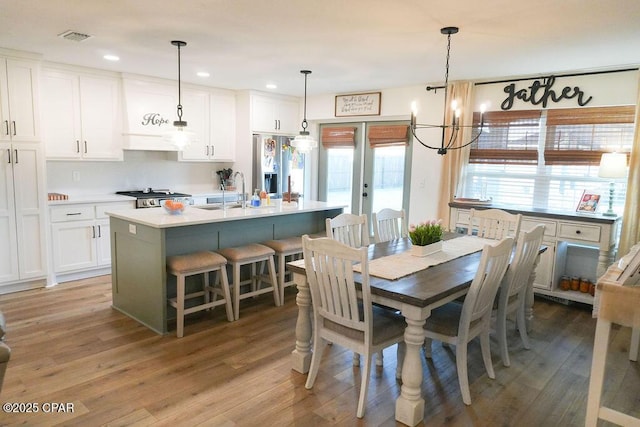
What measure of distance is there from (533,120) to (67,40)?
183 inches

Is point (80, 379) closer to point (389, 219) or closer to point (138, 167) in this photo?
point (389, 219)

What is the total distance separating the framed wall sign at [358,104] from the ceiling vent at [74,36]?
353cm

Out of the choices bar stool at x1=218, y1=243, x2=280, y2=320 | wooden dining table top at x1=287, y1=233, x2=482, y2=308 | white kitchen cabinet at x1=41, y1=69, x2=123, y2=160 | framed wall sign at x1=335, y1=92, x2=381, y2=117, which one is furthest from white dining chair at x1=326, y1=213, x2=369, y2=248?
white kitchen cabinet at x1=41, y1=69, x2=123, y2=160

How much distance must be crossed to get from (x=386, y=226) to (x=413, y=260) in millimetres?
1013

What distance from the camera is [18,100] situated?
165 inches

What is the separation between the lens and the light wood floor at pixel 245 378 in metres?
2.41

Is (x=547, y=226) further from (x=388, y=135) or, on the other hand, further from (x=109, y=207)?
(x=109, y=207)

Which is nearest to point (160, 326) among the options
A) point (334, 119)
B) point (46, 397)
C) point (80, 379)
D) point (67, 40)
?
point (80, 379)

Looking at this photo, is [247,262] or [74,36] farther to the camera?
[247,262]

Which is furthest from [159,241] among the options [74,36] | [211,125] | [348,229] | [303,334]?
[211,125]

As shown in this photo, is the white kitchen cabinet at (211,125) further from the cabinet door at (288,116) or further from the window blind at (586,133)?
the window blind at (586,133)

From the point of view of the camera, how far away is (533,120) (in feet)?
15.6

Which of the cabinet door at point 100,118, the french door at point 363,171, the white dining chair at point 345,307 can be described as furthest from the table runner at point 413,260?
the cabinet door at point 100,118

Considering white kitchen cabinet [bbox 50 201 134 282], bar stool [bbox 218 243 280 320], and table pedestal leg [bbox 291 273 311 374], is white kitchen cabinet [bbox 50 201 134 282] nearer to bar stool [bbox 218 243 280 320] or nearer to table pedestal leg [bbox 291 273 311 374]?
bar stool [bbox 218 243 280 320]
